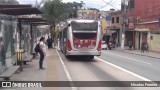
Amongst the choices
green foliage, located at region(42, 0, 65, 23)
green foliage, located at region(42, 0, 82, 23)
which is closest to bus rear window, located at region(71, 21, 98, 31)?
green foliage, located at region(42, 0, 82, 23)

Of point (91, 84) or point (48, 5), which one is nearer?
point (91, 84)

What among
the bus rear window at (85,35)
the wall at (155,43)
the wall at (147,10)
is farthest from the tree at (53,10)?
the bus rear window at (85,35)

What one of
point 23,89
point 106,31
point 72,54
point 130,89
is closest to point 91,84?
point 130,89

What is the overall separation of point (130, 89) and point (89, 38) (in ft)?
49.4

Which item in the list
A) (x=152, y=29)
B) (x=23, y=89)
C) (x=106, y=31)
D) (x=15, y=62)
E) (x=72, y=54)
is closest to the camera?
(x=23, y=89)

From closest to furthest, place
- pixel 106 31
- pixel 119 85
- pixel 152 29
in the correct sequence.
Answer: pixel 119 85
pixel 152 29
pixel 106 31

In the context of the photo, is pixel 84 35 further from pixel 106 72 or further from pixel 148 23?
pixel 148 23

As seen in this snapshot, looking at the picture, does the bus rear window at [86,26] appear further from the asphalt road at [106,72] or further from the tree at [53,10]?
the tree at [53,10]

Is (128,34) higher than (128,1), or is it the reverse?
(128,1)

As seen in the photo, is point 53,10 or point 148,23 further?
point 53,10

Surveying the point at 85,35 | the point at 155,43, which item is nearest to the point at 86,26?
the point at 85,35

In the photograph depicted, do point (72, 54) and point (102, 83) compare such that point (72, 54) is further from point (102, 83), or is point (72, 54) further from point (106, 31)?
point (106, 31)

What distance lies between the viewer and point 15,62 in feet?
66.9

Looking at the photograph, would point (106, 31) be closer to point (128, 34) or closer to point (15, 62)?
point (128, 34)
